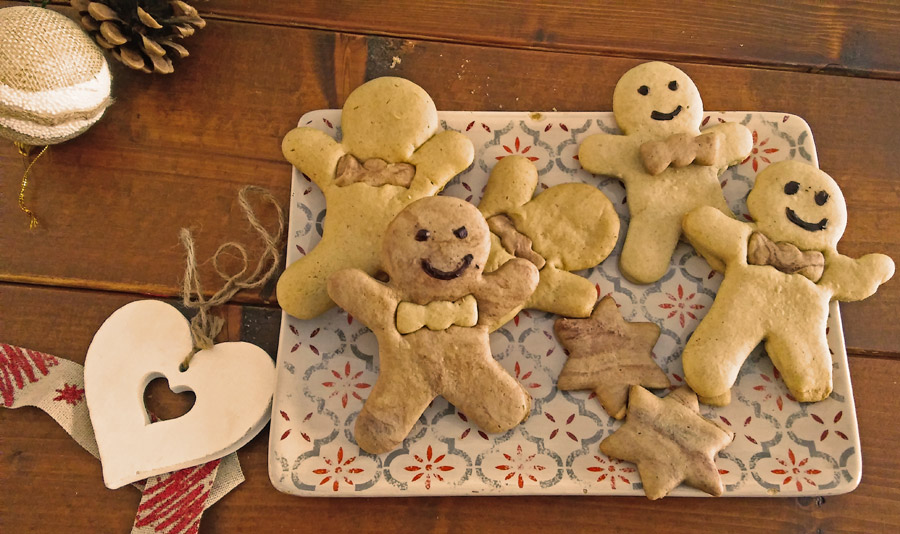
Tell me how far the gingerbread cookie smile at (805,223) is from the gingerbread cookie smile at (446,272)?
1.59 ft

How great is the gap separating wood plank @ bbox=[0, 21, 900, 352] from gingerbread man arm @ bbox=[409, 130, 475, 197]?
0.16m

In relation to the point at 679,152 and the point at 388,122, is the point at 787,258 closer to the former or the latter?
the point at 679,152

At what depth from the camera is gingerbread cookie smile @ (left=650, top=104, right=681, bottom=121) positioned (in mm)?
1010

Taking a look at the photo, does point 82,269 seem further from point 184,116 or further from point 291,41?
point 291,41

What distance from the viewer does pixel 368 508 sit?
917 mm

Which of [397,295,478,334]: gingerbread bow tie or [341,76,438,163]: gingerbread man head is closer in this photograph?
[397,295,478,334]: gingerbread bow tie

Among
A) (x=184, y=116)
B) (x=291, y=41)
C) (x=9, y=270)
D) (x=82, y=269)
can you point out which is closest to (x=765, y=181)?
(x=291, y=41)

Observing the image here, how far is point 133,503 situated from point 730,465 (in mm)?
841

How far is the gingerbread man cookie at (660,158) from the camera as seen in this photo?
3.16 ft

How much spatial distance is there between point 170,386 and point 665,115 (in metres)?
0.85

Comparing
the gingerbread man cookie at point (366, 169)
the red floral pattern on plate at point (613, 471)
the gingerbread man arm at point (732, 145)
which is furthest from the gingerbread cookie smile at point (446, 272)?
the gingerbread man arm at point (732, 145)

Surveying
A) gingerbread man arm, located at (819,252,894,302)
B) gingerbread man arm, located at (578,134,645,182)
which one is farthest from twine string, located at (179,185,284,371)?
gingerbread man arm, located at (819,252,894,302)

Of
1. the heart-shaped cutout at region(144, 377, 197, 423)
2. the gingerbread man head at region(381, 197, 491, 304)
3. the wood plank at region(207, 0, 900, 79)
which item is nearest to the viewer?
the gingerbread man head at region(381, 197, 491, 304)

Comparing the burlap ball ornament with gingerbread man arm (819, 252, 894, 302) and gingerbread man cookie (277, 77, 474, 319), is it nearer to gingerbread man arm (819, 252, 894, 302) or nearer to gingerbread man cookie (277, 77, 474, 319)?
gingerbread man cookie (277, 77, 474, 319)
